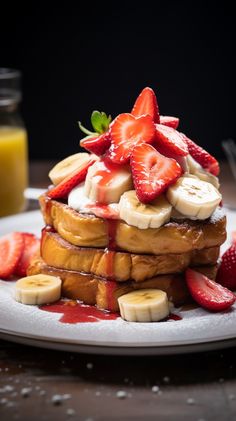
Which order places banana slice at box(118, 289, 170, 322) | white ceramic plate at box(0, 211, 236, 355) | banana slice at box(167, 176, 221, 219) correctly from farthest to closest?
banana slice at box(167, 176, 221, 219) < banana slice at box(118, 289, 170, 322) < white ceramic plate at box(0, 211, 236, 355)

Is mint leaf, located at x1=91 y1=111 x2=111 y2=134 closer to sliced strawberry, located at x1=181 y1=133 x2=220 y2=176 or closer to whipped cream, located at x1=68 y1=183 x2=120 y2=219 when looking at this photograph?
whipped cream, located at x1=68 y1=183 x2=120 y2=219

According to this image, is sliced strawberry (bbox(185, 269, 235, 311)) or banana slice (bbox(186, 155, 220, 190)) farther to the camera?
banana slice (bbox(186, 155, 220, 190))

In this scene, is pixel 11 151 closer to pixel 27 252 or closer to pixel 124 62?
pixel 27 252

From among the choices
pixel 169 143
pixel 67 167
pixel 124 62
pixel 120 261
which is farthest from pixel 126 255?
pixel 124 62

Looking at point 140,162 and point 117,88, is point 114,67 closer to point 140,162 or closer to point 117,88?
point 117,88

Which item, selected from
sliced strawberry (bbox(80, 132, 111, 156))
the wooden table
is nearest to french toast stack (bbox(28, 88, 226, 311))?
sliced strawberry (bbox(80, 132, 111, 156))

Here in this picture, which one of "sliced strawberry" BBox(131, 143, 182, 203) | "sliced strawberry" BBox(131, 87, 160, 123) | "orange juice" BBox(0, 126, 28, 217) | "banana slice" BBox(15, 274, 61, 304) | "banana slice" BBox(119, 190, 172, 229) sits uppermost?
"sliced strawberry" BBox(131, 87, 160, 123)

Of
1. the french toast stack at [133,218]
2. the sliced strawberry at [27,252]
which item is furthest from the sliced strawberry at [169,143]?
the sliced strawberry at [27,252]
